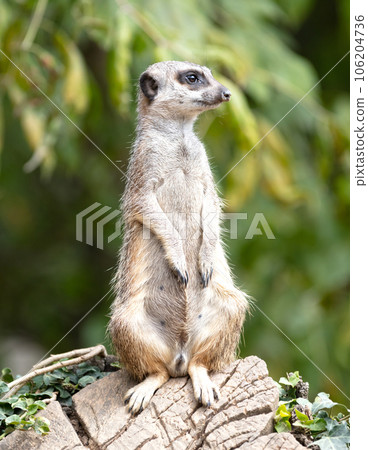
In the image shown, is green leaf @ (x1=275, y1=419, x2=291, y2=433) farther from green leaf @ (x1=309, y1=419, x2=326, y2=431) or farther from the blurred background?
the blurred background

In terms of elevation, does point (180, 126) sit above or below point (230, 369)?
above

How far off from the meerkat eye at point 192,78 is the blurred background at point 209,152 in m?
0.54

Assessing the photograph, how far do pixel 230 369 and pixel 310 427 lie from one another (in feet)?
1.56

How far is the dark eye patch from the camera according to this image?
3.76 metres

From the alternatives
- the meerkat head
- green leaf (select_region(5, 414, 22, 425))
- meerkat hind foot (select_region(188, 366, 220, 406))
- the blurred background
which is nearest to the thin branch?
green leaf (select_region(5, 414, 22, 425))

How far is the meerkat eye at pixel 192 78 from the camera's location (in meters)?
3.78

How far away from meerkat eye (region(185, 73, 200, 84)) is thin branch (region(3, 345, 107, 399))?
1.41 m

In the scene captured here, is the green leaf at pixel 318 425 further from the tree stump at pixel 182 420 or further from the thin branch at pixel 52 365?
the thin branch at pixel 52 365

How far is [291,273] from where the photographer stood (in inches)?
250

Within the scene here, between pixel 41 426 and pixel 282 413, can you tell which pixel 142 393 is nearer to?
pixel 41 426

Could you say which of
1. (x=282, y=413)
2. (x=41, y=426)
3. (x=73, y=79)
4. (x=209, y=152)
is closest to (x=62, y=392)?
(x=41, y=426)

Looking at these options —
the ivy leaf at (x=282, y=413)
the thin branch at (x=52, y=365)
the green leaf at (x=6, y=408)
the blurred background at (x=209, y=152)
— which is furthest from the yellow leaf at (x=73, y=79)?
the ivy leaf at (x=282, y=413)

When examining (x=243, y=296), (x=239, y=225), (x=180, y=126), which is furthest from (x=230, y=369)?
(x=239, y=225)
